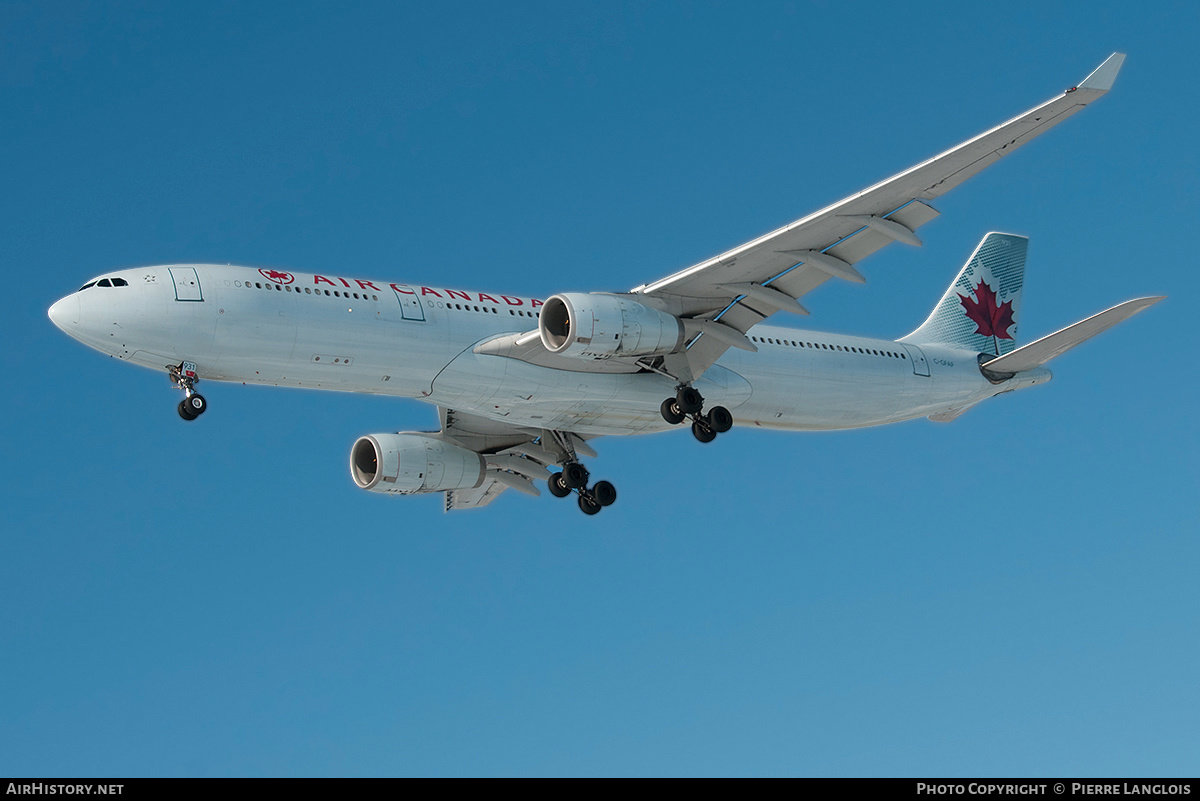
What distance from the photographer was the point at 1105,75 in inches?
1040

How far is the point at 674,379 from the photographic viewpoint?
112 feet

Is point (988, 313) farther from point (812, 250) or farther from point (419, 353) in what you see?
point (419, 353)

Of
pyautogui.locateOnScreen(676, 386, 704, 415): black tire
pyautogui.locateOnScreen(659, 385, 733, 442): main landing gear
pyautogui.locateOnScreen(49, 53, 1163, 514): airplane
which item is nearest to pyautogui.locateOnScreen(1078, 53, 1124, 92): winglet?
pyautogui.locateOnScreen(49, 53, 1163, 514): airplane

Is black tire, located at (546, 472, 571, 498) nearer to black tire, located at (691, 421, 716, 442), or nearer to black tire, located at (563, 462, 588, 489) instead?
black tire, located at (563, 462, 588, 489)

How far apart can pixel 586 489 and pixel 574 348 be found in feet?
25.7

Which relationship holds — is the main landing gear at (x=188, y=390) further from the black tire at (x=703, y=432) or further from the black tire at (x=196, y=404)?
the black tire at (x=703, y=432)

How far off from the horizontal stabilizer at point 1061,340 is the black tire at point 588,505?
12.8m

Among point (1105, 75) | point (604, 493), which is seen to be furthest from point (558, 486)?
point (1105, 75)

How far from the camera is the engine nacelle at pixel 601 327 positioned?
3089 centimetres

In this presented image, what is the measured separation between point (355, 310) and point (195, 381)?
12.6 ft
